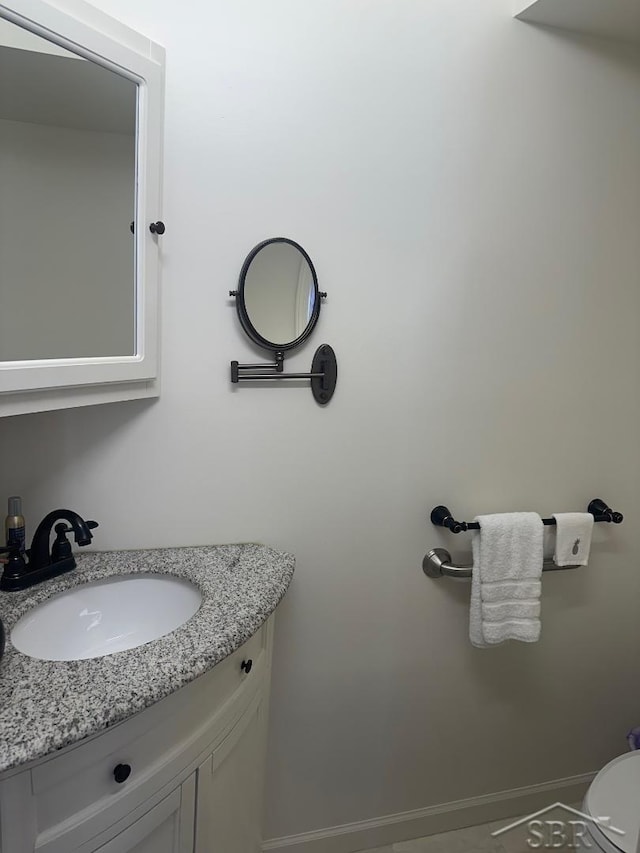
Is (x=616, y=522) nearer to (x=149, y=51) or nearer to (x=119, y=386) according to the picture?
(x=119, y=386)

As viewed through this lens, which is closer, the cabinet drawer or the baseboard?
the cabinet drawer

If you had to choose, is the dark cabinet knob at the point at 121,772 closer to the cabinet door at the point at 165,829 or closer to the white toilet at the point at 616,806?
the cabinet door at the point at 165,829

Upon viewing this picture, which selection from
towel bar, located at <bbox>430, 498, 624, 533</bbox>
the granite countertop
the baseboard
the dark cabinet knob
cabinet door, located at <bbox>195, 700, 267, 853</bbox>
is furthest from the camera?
the baseboard

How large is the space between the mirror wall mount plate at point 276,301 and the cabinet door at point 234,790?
0.78m

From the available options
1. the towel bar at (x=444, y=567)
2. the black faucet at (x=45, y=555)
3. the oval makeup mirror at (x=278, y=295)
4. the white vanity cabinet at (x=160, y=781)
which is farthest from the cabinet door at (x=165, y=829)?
the oval makeup mirror at (x=278, y=295)

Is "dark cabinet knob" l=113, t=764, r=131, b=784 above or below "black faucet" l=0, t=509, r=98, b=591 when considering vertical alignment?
below

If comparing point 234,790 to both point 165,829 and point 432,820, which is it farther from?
point 432,820

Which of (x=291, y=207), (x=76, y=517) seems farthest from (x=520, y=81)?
(x=76, y=517)

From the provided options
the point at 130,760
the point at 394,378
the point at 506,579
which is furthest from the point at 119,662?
the point at 506,579

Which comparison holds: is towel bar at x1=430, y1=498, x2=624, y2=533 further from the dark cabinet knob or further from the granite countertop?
the dark cabinet knob

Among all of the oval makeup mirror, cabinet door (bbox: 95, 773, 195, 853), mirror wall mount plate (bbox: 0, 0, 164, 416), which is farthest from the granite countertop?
the oval makeup mirror

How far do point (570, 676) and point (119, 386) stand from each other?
5.40 feet

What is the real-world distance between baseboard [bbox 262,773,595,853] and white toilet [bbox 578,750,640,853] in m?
0.61

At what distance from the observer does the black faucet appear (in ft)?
3.60
